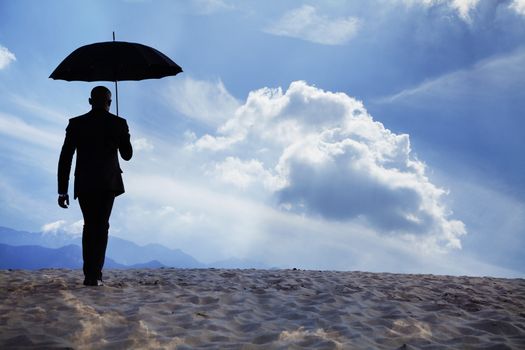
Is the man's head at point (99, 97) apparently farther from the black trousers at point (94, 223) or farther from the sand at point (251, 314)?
the sand at point (251, 314)

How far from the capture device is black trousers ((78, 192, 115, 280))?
6645 mm

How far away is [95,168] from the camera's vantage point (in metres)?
6.57

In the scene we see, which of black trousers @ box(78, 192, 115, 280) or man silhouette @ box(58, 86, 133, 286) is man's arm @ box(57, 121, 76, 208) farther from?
black trousers @ box(78, 192, 115, 280)

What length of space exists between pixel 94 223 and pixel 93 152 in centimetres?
106

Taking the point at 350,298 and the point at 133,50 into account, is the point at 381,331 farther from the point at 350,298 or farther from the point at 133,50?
the point at 133,50

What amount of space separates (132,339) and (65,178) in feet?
11.0

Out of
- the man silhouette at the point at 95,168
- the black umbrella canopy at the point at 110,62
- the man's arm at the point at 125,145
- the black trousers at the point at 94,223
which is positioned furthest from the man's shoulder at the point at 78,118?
the black trousers at the point at 94,223

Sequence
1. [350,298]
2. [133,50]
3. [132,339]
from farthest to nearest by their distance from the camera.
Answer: [133,50]
[350,298]
[132,339]

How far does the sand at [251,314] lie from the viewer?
438cm

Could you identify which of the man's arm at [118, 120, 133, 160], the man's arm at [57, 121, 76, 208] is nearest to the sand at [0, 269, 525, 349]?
the man's arm at [57, 121, 76, 208]

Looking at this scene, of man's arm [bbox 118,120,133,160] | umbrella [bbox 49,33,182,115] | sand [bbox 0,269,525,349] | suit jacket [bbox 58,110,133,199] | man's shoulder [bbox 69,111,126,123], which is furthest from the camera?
umbrella [bbox 49,33,182,115]

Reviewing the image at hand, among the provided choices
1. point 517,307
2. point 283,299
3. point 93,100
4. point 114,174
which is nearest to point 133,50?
point 93,100

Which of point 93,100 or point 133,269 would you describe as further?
point 133,269

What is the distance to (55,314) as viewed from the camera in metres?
5.04
